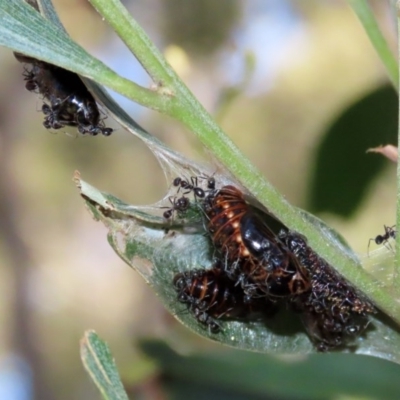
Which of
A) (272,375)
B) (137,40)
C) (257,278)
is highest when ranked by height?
(137,40)

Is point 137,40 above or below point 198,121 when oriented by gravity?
above

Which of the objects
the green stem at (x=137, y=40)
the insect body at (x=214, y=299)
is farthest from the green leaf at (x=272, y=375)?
the green stem at (x=137, y=40)

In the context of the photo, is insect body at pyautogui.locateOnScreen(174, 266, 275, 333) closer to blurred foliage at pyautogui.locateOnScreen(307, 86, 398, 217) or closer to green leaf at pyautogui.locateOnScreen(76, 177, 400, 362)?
green leaf at pyautogui.locateOnScreen(76, 177, 400, 362)

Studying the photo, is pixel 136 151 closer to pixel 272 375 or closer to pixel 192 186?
pixel 272 375

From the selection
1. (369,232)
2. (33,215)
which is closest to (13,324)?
(33,215)

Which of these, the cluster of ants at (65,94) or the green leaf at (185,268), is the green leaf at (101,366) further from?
the cluster of ants at (65,94)

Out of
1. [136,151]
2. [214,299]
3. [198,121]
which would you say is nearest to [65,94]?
[198,121]

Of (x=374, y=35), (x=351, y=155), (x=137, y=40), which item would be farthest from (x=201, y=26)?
(x=137, y=40)

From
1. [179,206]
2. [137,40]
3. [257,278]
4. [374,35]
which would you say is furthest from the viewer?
[374,35]

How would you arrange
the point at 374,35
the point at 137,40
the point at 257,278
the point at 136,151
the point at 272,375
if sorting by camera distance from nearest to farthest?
the point at 137,40
the point at 257,278
the point at 374,35
the point at 272,375
the point at 136,151

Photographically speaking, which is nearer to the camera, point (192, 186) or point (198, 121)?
point (198, 121)

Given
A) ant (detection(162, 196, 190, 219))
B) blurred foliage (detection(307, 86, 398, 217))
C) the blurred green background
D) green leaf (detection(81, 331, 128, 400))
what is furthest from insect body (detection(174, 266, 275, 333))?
the blurred green background
